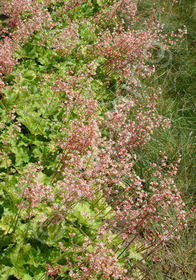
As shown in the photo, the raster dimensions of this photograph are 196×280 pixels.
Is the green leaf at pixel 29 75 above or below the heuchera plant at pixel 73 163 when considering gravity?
above

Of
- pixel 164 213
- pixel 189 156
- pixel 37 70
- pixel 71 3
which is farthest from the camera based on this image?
pixel 71 3

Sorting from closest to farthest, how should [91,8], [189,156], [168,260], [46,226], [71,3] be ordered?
[46,226], [168,260], [189,156], [71,3], [91,8]

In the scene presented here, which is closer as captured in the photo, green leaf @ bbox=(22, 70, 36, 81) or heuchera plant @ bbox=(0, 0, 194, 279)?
heuchera plant @ bbox=(0, 0, 194, 279)

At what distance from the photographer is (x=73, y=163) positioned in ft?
9.39

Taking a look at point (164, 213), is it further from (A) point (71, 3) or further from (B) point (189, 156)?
(A) point (71, 3)

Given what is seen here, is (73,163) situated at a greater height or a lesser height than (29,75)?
lesser

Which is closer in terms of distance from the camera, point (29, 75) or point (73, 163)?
point (73, 163)

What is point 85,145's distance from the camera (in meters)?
3.10

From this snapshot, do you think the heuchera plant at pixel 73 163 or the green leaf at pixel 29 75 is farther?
the green leaf at pixel 29 75

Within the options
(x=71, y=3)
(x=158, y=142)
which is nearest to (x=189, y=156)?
(x=158, y=142)

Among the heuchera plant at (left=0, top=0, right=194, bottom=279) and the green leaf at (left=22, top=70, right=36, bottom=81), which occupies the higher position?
the green leaf at (left=22, top=70, right=36, bottom=81)

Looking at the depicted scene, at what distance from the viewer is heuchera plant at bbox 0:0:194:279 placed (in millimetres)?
2625

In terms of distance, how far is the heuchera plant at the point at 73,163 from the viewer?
262cm

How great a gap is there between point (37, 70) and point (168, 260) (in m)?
3.44
